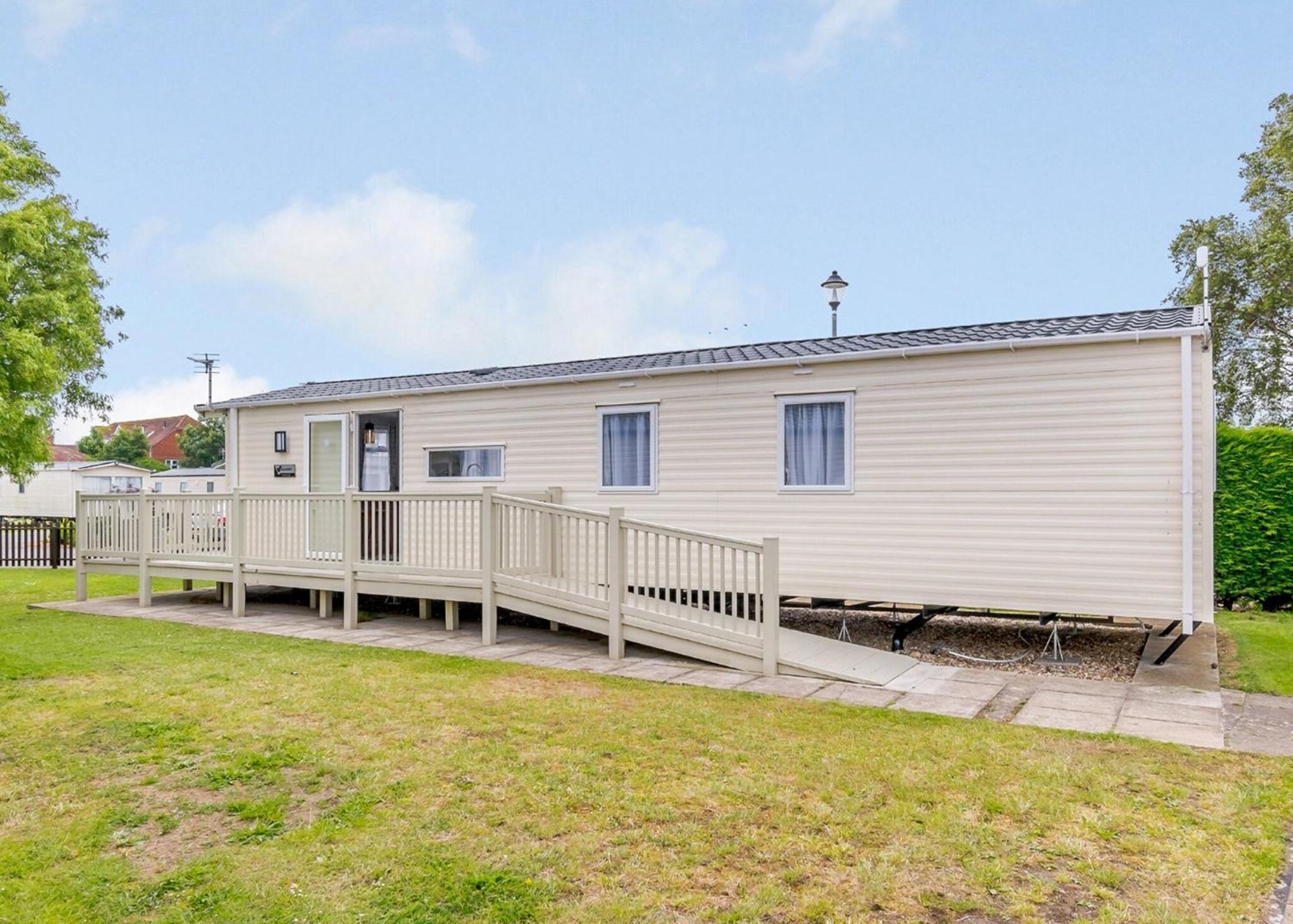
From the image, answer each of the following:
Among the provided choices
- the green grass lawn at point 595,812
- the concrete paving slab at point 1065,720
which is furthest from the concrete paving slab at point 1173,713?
the green grass lawn at point 595,812

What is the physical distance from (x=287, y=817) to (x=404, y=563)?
Answer: 4881mm

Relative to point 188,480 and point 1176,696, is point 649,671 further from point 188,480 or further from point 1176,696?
point 188,480

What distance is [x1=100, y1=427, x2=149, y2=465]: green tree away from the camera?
46.8 metres

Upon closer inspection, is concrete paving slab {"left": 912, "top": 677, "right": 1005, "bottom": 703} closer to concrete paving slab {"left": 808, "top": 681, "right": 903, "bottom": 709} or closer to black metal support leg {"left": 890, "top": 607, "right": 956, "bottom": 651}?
concrete paving slab {"left": 808, "top": 681, "right": 903, "bottom": 709}

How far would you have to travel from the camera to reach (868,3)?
506 inches

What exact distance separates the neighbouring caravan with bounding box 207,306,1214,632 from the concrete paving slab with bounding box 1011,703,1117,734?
5.44 feet

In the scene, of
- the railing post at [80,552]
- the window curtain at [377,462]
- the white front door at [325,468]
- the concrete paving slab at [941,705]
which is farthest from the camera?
the railing post at [80,552]

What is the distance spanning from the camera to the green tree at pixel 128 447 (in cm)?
4681

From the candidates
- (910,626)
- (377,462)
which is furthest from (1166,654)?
(377,462)

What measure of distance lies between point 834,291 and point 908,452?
4052mm

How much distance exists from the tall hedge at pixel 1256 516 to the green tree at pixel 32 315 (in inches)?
532

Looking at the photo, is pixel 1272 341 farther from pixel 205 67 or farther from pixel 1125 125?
pixel 205 67

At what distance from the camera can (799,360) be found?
748cm

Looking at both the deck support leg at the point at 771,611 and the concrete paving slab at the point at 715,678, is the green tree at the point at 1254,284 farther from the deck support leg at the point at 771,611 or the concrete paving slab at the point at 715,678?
the concrete paving slab at the point at 715,678
